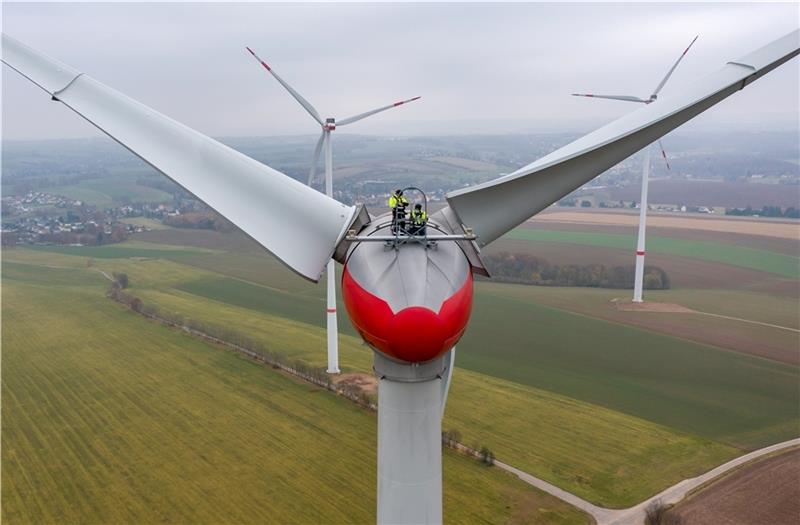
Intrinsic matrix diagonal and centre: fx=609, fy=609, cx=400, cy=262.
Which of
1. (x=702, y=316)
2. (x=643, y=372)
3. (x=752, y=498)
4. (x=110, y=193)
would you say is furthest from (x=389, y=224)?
(x=110, y=193)

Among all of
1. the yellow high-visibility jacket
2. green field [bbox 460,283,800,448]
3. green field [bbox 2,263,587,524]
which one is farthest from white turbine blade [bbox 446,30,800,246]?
green field [bbox 460,283,800,448]

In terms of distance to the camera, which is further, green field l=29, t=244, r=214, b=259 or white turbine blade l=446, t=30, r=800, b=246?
green field l=29, t=244, r=214, b=259

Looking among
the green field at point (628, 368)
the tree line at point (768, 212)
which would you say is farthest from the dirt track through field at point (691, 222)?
the green field at point (628, 368)

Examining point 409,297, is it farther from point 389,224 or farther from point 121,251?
point 121,251

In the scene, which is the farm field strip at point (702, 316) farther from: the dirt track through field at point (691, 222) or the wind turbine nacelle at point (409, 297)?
the wind turbine nacelle at point (409, 297)

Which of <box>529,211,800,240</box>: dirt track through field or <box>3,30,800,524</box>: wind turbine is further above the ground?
<box>3,30,800,524</box>: wind turbine

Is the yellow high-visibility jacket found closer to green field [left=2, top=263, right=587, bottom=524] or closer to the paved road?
green field [left=2, top=263, right=587, bottom=524]
